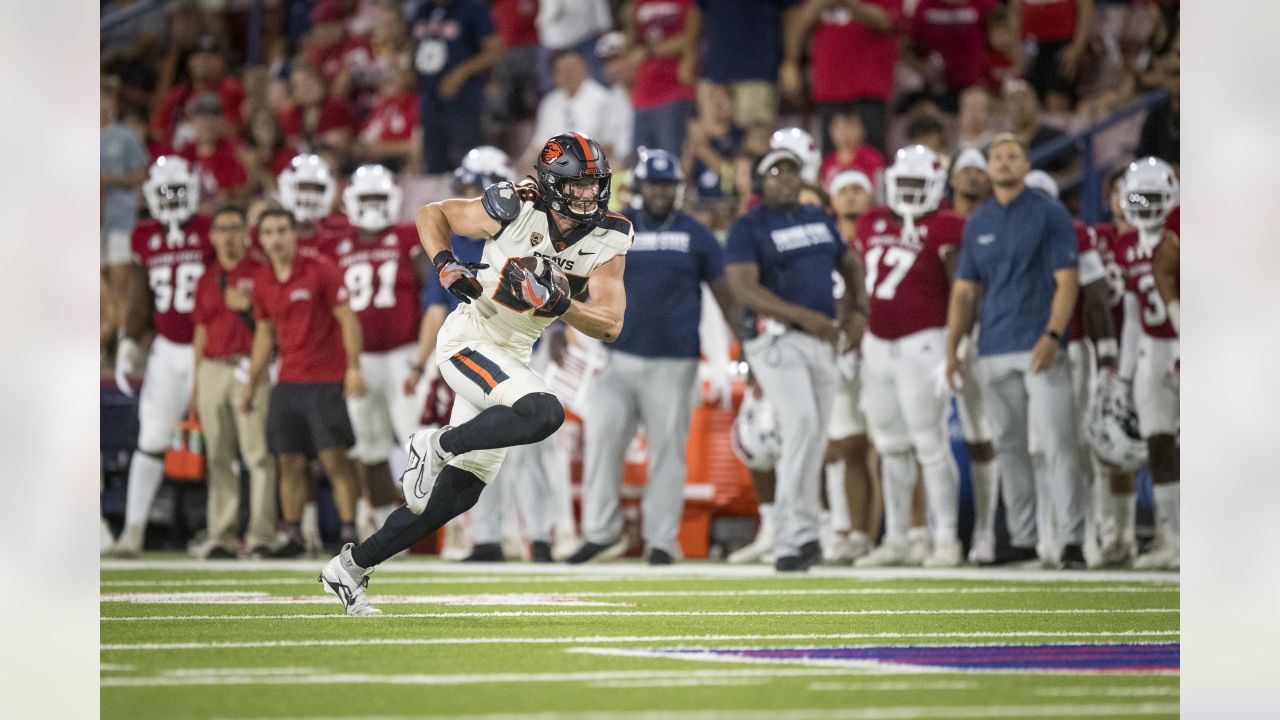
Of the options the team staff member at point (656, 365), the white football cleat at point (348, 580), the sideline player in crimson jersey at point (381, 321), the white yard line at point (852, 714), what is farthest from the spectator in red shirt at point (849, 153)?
the white yard line at point (852, 714)

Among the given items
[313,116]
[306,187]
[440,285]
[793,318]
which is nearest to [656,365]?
[793,318]

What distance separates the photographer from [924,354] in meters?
10.8

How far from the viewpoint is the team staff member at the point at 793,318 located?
995 cm

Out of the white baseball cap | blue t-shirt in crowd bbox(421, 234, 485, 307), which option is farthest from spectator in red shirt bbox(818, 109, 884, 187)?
blue t-shirt in crowd bbox(421, 234, 485, 307)

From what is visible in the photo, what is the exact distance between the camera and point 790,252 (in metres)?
10.2

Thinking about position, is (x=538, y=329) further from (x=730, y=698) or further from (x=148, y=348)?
(x=148, y=348)

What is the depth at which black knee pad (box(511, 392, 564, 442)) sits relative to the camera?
671cm

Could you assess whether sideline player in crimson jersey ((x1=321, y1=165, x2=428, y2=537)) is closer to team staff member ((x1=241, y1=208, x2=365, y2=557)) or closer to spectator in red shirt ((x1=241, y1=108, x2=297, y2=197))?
team staff member ((x1=241, y1=208, x2=365, y2=557))

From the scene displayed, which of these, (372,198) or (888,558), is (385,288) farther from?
(888,558)

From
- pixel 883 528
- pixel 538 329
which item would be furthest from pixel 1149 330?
pixel 538 329

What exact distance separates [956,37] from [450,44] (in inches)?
151

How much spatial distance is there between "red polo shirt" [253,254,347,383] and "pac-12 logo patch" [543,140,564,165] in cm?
464

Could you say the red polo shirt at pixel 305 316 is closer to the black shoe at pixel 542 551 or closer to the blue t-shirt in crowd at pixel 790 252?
the black shoe at pixel 542 551

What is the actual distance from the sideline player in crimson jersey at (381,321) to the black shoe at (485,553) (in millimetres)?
723
